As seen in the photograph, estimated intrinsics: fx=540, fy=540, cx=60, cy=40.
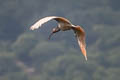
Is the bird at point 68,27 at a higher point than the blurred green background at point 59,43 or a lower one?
lower

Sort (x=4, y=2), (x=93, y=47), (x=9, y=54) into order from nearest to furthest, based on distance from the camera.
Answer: (x=9, y=54)
(x=93, y=47)
(x=4, y=2)

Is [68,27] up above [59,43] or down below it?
below

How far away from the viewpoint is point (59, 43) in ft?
86.3

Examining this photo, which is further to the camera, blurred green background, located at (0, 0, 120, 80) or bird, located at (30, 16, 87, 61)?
blurred green background, located at (0, 0, 120, 80)

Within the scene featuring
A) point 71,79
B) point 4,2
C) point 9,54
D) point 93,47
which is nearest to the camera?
point 71,79

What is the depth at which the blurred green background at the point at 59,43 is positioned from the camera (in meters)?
22.7

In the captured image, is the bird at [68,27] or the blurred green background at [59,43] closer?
the bird at [68,27]

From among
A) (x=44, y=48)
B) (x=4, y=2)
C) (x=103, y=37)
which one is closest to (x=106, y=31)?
(x=103, y=37)

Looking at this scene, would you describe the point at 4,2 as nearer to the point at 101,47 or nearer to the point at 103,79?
the point at 101,47

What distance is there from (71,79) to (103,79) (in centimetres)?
167

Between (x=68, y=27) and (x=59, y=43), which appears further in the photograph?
(x=59, y=43)

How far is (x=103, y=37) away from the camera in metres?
26.3

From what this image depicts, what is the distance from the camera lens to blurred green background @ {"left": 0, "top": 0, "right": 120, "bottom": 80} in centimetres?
2267

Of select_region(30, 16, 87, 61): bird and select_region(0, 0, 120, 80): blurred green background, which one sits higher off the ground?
select_region(0, 0, 120, 80): blurred green background
